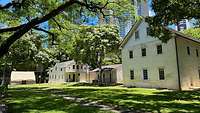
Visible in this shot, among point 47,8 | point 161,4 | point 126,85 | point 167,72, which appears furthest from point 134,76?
point 47,8

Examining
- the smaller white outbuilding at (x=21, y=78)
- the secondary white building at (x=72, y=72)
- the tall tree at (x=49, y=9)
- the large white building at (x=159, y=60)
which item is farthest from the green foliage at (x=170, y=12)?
the smaller white outbuilding at (x=21, y=78)

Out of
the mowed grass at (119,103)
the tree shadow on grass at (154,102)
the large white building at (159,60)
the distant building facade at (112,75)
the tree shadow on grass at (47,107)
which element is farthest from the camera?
the distant building facade at (112,75)

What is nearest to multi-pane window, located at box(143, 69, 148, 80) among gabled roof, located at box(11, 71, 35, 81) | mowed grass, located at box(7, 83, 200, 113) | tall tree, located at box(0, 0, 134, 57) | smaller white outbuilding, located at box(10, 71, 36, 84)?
mowed grass, located at box(7, 83, 200, 113)

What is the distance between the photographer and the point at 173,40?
1287 inches

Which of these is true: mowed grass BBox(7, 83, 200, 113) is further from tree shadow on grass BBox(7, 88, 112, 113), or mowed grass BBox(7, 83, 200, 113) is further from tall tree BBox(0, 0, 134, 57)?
tall tree BBox(0, 0, 134, 57)

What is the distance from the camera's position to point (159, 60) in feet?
113

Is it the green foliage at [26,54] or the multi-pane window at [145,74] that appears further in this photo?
the green foliage at [26,54]

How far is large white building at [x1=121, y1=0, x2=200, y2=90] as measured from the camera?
32.7 meters

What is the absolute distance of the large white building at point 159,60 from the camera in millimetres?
32744

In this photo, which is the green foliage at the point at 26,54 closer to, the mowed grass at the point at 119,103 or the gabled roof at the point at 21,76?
the mowed grass at the point at 119,103

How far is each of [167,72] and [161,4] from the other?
12.8 metres

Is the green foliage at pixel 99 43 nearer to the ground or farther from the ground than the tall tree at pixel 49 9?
farther from the ground

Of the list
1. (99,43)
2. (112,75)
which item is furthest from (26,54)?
(112,75)

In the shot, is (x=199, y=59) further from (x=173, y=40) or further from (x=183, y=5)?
(x=183, y=5)
